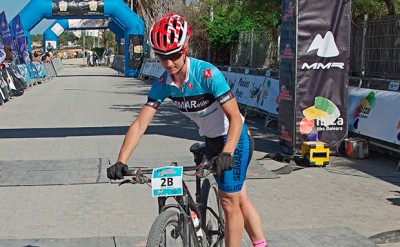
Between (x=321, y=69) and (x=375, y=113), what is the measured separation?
3.88ft

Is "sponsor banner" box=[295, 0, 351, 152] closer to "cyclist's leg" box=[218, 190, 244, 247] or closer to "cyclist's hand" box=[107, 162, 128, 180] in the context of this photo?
"cyclist's leg" box=[218, 190, 244, 247]

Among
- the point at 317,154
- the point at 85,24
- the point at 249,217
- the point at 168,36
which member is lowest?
the point at 317,154

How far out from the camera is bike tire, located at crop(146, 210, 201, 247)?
12.3 feet

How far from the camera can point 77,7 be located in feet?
126

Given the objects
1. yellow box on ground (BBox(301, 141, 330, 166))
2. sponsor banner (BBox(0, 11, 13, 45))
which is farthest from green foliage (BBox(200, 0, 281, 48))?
yellow box on ground (BBox(301, 141, 330, 166))

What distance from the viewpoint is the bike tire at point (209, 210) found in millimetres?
4746

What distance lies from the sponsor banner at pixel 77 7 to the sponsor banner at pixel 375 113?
2864cm

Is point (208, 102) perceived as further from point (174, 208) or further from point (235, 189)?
point (174, 208)

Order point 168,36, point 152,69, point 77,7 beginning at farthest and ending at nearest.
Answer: point 77,7 → point 152,69 → point 168,36

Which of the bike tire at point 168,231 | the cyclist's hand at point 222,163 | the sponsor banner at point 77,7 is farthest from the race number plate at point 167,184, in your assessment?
the sponsor banner at point 77,7

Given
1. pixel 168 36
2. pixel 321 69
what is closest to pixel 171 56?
pixel 168 36

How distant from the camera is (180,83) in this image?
174 inches

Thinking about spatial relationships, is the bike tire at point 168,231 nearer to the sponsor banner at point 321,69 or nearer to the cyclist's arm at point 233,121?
the cyclist's arm at point 233,121

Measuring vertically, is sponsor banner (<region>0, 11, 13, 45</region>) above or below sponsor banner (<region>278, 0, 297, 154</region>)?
above
